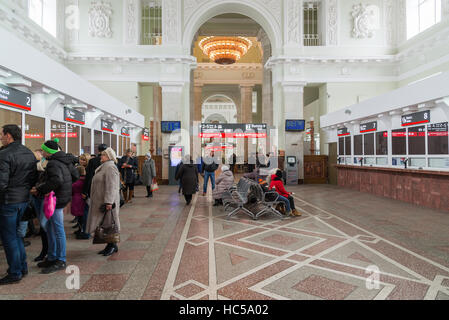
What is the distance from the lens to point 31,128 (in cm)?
599

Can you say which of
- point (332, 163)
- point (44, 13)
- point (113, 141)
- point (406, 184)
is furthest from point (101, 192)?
point (44, 13)

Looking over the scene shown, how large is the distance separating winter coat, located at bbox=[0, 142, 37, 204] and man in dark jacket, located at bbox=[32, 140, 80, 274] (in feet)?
0.58

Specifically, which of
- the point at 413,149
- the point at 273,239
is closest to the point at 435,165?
the point at 413,149

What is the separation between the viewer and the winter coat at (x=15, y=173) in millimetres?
2721

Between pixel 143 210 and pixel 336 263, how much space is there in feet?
17.0

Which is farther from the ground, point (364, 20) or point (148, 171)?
point (364, 20)

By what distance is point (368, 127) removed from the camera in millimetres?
10516

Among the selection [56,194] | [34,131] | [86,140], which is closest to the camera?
[56,194]

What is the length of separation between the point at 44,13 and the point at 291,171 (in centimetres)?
1598

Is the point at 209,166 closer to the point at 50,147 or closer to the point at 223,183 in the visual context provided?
the point at 223,183

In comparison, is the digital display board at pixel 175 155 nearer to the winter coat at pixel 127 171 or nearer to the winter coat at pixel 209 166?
the winter coat at pixel 209 166

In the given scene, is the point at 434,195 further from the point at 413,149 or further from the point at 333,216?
the point at 333,216

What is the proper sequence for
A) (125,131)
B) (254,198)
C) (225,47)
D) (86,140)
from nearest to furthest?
(254,198) < (86,140) < (125,131) < (225,47)

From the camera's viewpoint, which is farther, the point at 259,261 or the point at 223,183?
the point at 223,183
